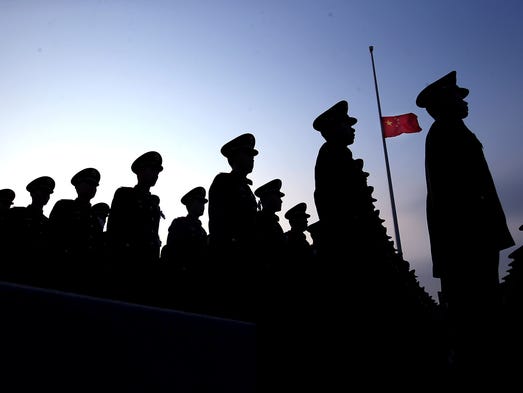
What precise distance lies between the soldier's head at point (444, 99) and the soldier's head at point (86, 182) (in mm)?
4759

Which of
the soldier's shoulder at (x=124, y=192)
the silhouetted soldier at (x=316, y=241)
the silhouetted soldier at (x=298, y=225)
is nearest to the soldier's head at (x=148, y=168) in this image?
the soldier's shoulder at (x=124, y=192)

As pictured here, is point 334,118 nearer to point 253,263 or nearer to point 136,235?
point 253,263

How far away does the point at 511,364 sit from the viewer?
321 centimetres

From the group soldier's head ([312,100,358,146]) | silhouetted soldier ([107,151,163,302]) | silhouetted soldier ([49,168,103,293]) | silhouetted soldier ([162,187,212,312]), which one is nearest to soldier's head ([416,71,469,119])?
soldier's head ([312,100,358,146])

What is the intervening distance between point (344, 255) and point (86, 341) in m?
2.91

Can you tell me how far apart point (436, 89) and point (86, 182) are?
5.05 meters

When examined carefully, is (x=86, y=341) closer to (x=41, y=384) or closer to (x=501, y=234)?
(x=41, y=384)

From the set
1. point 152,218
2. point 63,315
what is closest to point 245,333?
point 63,315

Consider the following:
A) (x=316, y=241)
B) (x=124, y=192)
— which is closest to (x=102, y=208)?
(x=124, y=192)

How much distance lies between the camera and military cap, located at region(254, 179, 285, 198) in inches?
318

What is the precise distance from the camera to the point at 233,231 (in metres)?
4.36

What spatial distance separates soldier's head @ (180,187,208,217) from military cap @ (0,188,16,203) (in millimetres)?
3364

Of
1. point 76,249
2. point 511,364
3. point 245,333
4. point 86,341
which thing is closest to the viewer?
point 86,341

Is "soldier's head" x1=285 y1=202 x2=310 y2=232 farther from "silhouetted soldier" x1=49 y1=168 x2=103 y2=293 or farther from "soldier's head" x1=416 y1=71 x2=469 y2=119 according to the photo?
"soldier's head" x1=416 y1=71 x2=469 y2=119
